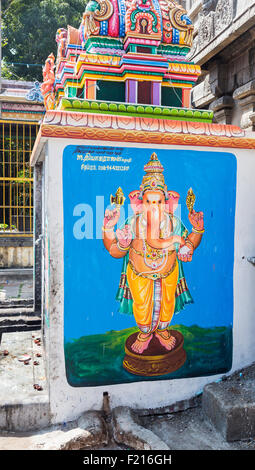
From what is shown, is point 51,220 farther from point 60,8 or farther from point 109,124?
point 60,8

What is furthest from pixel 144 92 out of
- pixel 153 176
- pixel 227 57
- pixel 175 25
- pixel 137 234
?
pixel 227 57

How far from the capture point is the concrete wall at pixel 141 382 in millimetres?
3820

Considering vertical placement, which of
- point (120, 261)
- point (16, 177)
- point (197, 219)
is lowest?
point (120, 261)

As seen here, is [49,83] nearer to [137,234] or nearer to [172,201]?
[172,201]

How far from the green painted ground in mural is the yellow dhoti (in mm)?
142

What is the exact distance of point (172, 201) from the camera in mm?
4145

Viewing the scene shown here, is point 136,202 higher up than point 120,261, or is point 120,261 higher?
point 136,202

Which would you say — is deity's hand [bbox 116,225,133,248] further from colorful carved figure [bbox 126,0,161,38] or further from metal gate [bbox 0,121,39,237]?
metal gate [bbox 0,121,39,237]

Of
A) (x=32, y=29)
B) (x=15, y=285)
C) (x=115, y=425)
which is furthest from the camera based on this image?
(x=32, y=29)

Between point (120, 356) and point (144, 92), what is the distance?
9.30 ft

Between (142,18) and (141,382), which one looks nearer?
(141,382)

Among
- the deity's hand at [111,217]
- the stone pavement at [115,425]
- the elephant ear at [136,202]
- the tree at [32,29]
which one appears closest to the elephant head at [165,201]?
the elephant ear at [136,202]

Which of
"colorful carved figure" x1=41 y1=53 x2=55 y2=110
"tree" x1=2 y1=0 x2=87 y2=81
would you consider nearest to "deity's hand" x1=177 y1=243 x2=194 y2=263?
"colorful carved figure" x1=41 y1=53 x2=55 y2=110

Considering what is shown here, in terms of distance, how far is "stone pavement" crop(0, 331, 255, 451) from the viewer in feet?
11.5
